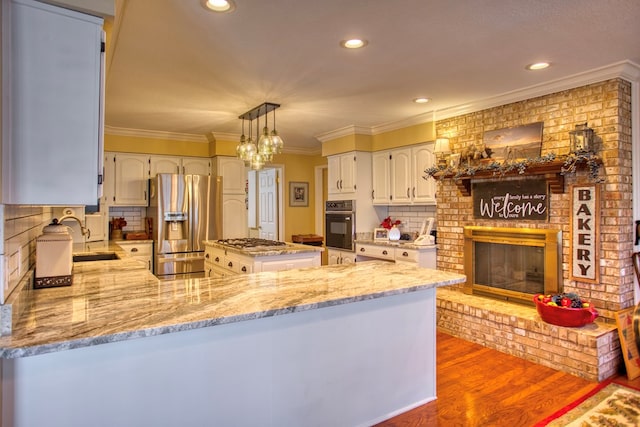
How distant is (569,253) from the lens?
10.8 ft

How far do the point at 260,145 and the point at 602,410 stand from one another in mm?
Result: 3135

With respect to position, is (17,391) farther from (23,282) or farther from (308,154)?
(308,154)

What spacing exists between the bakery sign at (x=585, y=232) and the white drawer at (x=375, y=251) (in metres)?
1.85

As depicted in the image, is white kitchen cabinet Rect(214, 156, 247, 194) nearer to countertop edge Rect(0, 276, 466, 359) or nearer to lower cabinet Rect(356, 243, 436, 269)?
lower cabinet Rect(356, 243, 436, 269)

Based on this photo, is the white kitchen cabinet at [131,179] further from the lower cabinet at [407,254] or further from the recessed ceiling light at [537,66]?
the recessed ceiling light at [537,66]

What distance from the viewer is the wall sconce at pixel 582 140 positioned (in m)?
3.04

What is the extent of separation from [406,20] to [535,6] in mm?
673

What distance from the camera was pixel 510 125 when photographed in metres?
3.72

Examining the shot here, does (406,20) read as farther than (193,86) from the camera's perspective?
No

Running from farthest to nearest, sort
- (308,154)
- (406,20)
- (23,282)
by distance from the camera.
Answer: (308,154) → (406,20) → (23,282)

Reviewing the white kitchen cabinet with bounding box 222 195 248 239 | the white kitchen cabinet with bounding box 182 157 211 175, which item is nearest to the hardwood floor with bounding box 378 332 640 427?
the white kitchen cabinet with bounding box 222 195 248 239

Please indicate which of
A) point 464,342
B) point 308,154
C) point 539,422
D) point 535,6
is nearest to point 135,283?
point 539,422

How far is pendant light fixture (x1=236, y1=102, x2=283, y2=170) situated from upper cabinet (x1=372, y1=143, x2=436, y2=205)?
5.31ft

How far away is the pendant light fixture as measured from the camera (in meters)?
3.44
